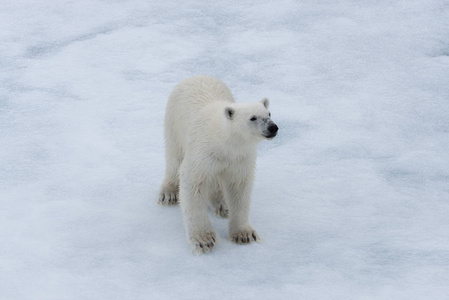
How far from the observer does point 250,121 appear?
4.31 m

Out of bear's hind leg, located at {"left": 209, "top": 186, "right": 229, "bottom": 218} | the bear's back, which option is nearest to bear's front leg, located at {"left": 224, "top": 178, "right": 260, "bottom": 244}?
bear's hind leg, located at {"left": 209, "top": 186, "right": 229, "bottom": 218}

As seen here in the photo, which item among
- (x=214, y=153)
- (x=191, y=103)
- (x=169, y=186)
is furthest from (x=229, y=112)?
(x=169, y=186)

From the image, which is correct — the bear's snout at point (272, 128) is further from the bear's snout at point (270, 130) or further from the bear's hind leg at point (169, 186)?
the bear's hind leg at point (169, 186)

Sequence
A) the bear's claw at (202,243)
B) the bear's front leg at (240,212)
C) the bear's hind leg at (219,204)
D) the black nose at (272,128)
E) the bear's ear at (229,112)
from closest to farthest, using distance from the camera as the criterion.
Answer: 1. the black nose at (272,128)
2. the bear's ear at (229,112)
3. the bear's claw at (202,243)
4. the bear's front leg at (240,212)
5. the bear's hind leg at (219,204)

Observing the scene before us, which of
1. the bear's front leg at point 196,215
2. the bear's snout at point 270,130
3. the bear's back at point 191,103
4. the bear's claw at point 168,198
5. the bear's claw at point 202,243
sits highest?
the bear's snout at point 270,130

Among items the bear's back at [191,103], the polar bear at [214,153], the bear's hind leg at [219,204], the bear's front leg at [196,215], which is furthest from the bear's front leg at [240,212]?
the bear's back at [191,103]

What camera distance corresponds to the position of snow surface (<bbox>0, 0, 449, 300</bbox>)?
4.39 m

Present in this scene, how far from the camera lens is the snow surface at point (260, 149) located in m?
4.39

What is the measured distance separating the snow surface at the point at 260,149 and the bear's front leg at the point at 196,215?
0.32ft

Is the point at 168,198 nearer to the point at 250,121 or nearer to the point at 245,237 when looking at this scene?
the point at 245,237

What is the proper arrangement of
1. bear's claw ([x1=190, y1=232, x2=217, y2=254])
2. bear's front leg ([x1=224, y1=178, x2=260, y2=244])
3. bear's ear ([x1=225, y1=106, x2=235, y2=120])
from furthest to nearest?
1. bear's front leg ([x1=224, y1=178, x2=260, y2=244])
2. bear's claw ([x1=190, y1=232, x2=217, y2=254])
3. bear's ear ([x1=225, y1=106, x2=235, y2=120])

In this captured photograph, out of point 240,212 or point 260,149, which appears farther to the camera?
point 260,149

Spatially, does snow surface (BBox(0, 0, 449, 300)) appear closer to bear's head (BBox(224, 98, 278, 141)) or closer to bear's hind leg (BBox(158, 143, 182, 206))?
bear's hind leg (BBox(158, 143, 182, 206))

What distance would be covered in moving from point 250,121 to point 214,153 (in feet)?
1.16
